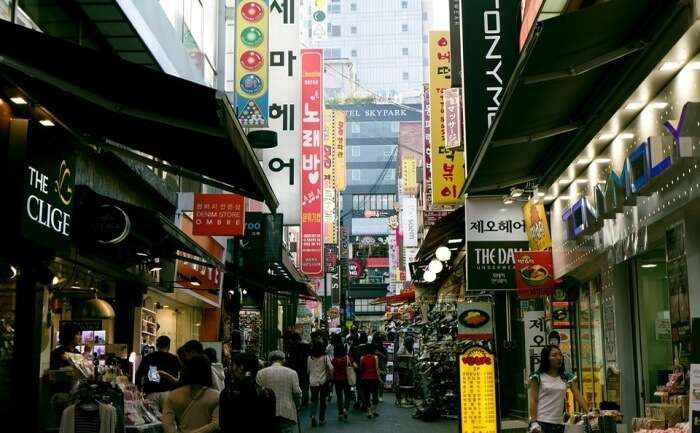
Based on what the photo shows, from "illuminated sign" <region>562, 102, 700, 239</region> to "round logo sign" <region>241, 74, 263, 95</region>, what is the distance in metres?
8.05

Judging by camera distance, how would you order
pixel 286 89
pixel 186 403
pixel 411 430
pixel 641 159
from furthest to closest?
1. pixel 286 89
2. pixel 411 430
3. pixel 641 159
4. pixel 186 403

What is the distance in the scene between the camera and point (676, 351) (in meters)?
9.70

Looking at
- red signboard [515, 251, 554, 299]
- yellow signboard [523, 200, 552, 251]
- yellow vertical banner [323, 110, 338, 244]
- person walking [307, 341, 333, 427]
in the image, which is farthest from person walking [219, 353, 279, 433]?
yellow vertical banner [323, 110, 338, 244]

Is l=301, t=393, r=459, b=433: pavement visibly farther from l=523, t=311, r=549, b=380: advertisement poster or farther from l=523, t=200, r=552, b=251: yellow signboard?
l=523, t=200, r=552, b=251: yellow signboard

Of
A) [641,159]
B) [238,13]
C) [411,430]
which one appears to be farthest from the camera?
[238,13]

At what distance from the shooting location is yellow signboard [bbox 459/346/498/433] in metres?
12.3

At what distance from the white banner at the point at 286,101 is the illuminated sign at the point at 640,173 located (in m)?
9.84

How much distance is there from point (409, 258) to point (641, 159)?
36875mm

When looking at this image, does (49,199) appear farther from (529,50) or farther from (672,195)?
(672,195)

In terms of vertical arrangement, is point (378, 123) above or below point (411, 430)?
above

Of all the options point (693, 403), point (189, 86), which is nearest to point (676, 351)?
point (693, 403)

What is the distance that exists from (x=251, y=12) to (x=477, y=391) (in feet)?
34.8

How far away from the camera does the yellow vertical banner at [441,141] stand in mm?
20906

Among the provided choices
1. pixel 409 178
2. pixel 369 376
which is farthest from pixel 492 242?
pixel 409 178
